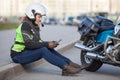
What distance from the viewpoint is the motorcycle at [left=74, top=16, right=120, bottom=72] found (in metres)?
9.22

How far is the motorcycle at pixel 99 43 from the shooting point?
30.2ft

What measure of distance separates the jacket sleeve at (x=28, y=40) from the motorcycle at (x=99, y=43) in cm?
117

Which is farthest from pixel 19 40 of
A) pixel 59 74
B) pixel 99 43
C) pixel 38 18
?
pixel 99 43

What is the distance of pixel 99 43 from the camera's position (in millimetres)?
10094

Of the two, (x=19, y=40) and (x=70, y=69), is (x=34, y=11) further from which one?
(x=70, y=69)

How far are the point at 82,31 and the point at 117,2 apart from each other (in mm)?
94445

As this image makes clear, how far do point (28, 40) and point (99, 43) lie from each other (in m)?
1.61

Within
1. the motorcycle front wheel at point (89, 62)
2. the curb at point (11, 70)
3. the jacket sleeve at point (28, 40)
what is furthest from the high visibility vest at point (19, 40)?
the motorcycle front wheel at point (89, 62)

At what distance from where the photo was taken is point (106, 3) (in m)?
100

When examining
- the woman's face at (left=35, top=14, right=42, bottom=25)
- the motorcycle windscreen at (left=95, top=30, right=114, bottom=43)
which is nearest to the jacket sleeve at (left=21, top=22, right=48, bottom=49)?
the woman's face at (left=35, top=14, right=42, bottom=25)

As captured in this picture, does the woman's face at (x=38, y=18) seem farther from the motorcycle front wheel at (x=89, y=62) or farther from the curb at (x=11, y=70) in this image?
the motorcycle front wheel at (x=89, y=62)

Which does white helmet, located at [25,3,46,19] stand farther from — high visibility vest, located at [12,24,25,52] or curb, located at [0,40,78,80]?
curb, located at [0,40,78,80]

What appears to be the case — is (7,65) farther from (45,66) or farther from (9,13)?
(9,13)

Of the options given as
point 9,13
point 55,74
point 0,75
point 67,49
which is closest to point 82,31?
point 55,74
